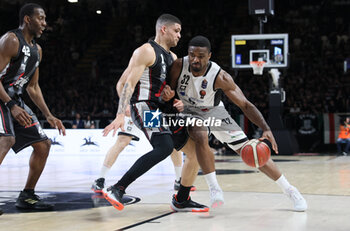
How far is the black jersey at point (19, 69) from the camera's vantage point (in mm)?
4812

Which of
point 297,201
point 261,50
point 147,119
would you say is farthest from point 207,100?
point 261,50

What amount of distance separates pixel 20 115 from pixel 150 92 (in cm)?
122

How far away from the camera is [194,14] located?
2353 cm

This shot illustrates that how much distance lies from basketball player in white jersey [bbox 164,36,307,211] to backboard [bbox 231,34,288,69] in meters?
9.09

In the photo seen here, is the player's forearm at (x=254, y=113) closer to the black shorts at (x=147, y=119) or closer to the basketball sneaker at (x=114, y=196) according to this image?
the black shorts at (x=147, y=119)

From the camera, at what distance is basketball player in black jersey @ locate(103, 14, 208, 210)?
4.47m

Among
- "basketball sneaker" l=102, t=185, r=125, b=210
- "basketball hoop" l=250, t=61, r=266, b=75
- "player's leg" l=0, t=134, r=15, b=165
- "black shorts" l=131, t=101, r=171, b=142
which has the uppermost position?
"basketball hoop" l=250, t=61, r=266, b=75

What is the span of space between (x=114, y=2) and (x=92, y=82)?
15.3 feet

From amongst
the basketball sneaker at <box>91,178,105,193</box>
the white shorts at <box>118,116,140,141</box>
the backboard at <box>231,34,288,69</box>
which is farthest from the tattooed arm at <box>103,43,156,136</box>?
the backboard at <box>231,34,288,69</box>

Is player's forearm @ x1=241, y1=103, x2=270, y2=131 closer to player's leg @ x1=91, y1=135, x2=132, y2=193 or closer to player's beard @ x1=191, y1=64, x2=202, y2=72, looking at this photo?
player's beard @ x1=191, y1=64, x2=202, y2=72

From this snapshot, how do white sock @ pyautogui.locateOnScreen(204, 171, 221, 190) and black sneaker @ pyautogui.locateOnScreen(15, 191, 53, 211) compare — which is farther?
black sneaker @ pyautogui.locateOnScreen(15, 191, 53, 211)

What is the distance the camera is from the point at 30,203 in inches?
195

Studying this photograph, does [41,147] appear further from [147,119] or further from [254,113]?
[254,113]

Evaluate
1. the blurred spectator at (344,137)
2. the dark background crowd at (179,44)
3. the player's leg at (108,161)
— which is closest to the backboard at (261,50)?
the dark background crowd at (179,44)
